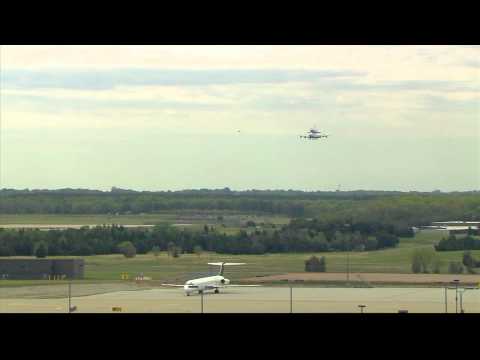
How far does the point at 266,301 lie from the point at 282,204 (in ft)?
102

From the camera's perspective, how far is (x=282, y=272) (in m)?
42.3

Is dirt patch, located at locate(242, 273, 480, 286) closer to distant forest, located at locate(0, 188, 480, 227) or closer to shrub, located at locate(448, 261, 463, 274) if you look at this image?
shrub, located at locate(448, 261, 463, 274)

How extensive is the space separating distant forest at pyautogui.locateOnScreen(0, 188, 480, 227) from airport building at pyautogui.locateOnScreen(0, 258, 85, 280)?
14914 millimetres

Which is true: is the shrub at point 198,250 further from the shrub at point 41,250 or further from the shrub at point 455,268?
the shrub at point 455,268

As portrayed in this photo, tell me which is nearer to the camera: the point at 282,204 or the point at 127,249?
the point at 127,249

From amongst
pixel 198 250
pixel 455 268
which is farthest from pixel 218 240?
pixel 455 268

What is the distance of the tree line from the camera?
48.8 m

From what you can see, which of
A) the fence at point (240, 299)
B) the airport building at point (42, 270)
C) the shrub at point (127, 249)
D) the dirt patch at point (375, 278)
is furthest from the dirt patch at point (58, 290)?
the shrub at point (127, 249)

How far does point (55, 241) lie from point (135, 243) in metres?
4.00

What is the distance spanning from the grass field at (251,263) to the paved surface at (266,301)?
578cm

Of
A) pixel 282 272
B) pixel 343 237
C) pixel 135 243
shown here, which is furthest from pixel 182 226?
pixel 282 272

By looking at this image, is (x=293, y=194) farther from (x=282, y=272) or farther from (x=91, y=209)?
(x=282, y=272)

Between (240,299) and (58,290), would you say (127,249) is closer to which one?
(58,290)

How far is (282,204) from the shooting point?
62.3 m
